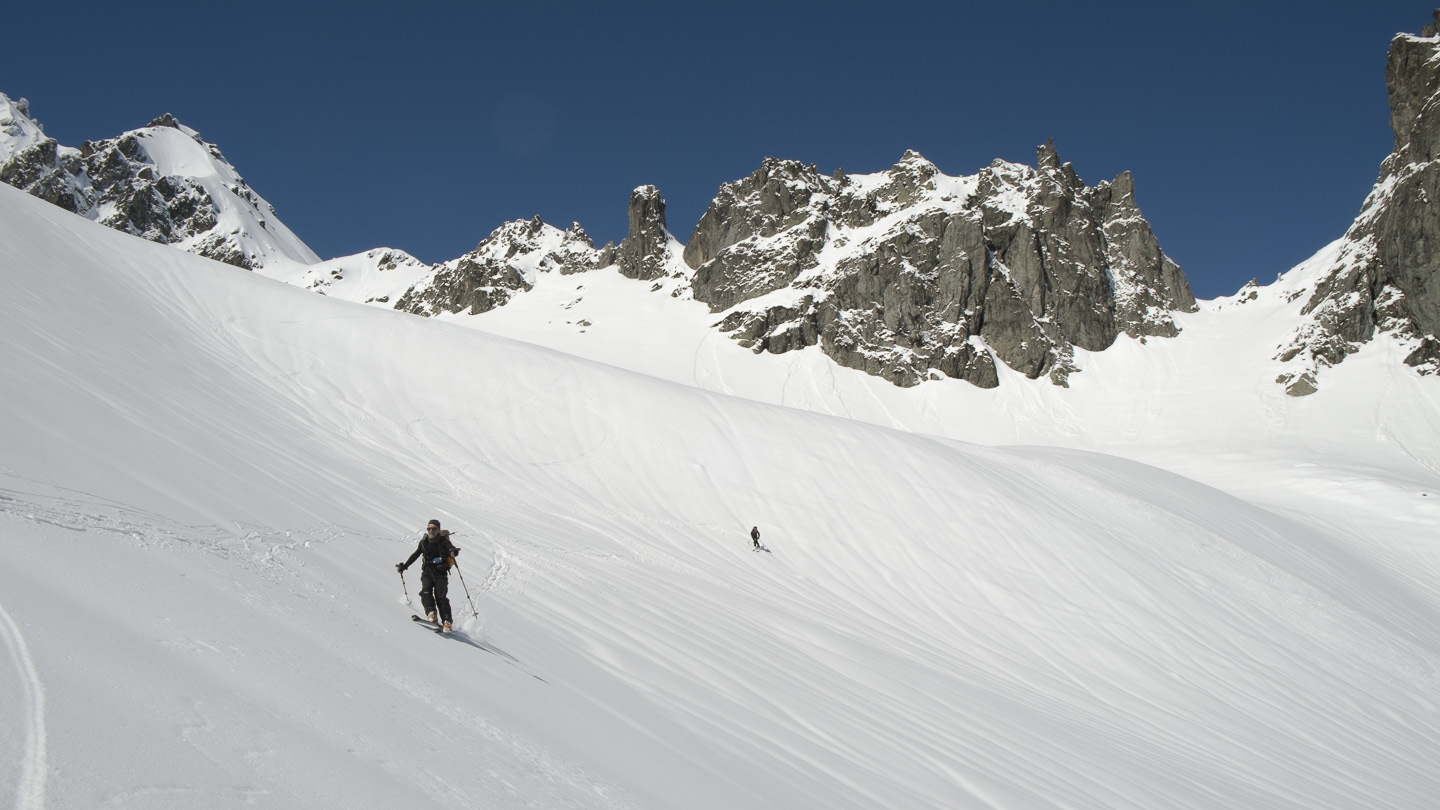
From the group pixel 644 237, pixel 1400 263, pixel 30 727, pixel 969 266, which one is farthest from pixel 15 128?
pixel 1400 263

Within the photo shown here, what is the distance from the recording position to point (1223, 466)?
4609cm

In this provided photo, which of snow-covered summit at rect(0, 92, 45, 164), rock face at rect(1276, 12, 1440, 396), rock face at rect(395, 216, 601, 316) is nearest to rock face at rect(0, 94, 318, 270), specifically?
snow-covered summit at rect(0, 92, 45, 164)

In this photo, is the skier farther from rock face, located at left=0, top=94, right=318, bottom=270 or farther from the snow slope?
rock face, located at left=0, top=94, right=318, bottom=270

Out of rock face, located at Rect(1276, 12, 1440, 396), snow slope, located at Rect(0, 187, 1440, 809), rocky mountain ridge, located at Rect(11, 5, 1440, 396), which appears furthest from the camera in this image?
rocky mountain ridge, located at Rect(11, 5, 1440, 396)

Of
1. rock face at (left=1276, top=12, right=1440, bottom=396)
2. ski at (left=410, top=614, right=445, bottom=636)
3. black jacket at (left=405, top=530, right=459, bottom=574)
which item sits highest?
rock face at (left=1276, top=12, right=1440, bottom=396)

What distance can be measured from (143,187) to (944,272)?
150 m

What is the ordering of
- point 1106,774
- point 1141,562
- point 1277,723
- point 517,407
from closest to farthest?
point 1106,774, point 1277,723, point 1141,562, point 517,407

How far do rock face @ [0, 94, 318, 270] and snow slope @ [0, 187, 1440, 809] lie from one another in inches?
5839

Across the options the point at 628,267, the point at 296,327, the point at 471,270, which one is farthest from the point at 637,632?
the point at 471,270

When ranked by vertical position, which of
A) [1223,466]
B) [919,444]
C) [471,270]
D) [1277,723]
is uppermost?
[471,270]

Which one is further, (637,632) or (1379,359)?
(1379,359)

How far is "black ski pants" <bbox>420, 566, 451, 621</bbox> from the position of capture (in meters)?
6.65

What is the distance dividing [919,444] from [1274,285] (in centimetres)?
9427

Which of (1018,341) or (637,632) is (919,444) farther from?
(1018,341)
